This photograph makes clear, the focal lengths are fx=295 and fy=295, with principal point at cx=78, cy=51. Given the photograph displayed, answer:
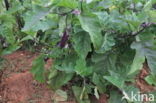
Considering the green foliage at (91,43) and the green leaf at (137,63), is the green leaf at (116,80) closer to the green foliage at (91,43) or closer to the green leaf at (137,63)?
the green foliage at (91,43)

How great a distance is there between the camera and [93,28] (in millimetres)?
1511

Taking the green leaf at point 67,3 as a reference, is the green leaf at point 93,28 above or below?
below

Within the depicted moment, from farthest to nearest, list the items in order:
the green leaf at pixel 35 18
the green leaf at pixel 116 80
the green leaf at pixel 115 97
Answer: the green leaf at pixel 115 97 → the green leaf at pixel 116 80 → the green leaf at pixel 35 18

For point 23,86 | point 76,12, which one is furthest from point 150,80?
point 23,86

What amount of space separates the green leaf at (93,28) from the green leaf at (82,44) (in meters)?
0.06

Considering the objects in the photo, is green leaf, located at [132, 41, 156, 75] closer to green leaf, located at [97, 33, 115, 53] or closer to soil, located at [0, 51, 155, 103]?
green leaf, located at [97, 33, 115, 53]

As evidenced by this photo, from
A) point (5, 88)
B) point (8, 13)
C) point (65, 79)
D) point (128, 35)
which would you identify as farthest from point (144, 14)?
point (5, 88)

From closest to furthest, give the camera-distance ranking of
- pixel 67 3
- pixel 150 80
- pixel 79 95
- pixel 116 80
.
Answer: pixel 67 3 < pixel 116 80 < pixel 79 95 < pixel 150 80

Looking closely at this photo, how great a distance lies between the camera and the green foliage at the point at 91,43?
1.53 meters

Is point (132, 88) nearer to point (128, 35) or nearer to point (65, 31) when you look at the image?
point (128, 35)

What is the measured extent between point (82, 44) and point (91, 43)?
168mm

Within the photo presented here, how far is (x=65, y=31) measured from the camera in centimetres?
166

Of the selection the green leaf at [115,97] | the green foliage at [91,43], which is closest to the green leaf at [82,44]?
the green foliage at [91,43]

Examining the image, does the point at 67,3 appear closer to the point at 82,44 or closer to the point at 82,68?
the point at 82,44
